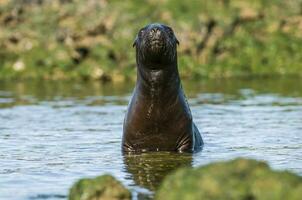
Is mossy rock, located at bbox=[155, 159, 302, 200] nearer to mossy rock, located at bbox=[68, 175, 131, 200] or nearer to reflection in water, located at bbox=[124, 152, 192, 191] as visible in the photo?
mossy rock, located at bbox=[68, 175, 131, 200]

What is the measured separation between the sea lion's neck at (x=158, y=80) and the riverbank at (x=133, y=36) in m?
23.4

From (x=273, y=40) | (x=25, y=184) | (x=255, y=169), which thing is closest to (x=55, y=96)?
(x=273, y=40)

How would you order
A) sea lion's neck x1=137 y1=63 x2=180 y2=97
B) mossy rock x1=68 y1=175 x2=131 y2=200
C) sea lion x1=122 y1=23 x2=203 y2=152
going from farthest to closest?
sea lion's neck x1=137 y1=63 x2=180 y2=97 < sea lion x1=122 y1=23 x2=203 y2=152 < mossy rock x1=68 y1=175 x2=131 y2=200

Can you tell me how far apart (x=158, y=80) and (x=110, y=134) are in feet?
13.6

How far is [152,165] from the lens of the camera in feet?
42.7

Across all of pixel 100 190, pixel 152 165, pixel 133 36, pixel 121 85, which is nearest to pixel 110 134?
pixel 152 165

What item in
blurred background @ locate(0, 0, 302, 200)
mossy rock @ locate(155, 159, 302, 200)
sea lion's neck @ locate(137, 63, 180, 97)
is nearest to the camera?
Answer: mossy rock @ locate(155, 159, 302, 200)

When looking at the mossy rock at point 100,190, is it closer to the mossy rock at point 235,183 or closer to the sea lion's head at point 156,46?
the mossy rock at point 235,183

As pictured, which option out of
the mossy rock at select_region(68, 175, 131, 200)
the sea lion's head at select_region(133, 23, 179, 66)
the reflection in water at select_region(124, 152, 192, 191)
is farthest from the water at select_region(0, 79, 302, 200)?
the sea lion's head at select_region(133, 23, 179, 66)

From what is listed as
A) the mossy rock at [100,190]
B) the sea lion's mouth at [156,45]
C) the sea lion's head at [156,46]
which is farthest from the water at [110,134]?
the sea lion's mouth at [156,45]

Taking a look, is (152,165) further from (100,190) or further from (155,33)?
(100,190)

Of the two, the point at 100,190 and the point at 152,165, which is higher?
the point at 100,190

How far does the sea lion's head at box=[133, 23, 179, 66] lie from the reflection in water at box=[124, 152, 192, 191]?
5.04 feet

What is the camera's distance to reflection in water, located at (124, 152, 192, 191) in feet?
37.9
